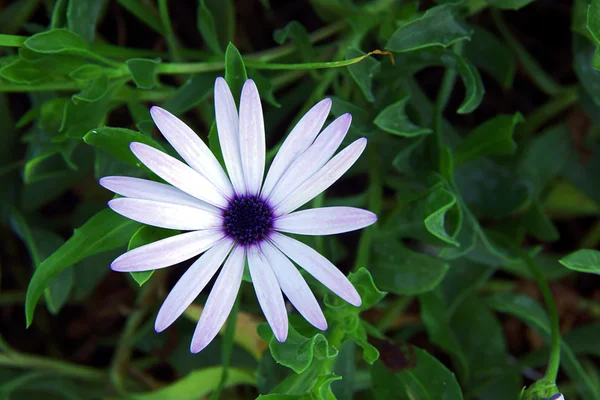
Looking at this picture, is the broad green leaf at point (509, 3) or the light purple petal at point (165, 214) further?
the broad green leaf at point (509, 3)

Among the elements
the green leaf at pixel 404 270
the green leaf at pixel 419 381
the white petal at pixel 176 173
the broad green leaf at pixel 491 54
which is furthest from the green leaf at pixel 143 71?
the broad green leaf at pixel 491 54

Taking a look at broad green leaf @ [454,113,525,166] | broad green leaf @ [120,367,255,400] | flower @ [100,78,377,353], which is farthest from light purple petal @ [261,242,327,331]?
broad green leaf @ [454,113,525,166]

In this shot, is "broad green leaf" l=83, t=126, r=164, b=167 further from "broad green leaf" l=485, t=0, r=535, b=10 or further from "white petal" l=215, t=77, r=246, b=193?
"broad green leaf" l=485, t=0, r=535, b=10

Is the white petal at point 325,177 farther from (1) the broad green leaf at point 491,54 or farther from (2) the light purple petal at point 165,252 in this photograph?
(1) the broad green leaf at point 491,54

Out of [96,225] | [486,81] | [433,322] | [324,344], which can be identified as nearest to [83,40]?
[96,225]

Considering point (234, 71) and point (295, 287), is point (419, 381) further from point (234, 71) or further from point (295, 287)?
point (234, 71)

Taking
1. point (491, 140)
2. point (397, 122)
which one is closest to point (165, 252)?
point (397, 122)

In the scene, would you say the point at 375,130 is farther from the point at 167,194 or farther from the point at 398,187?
the point at 167,194
